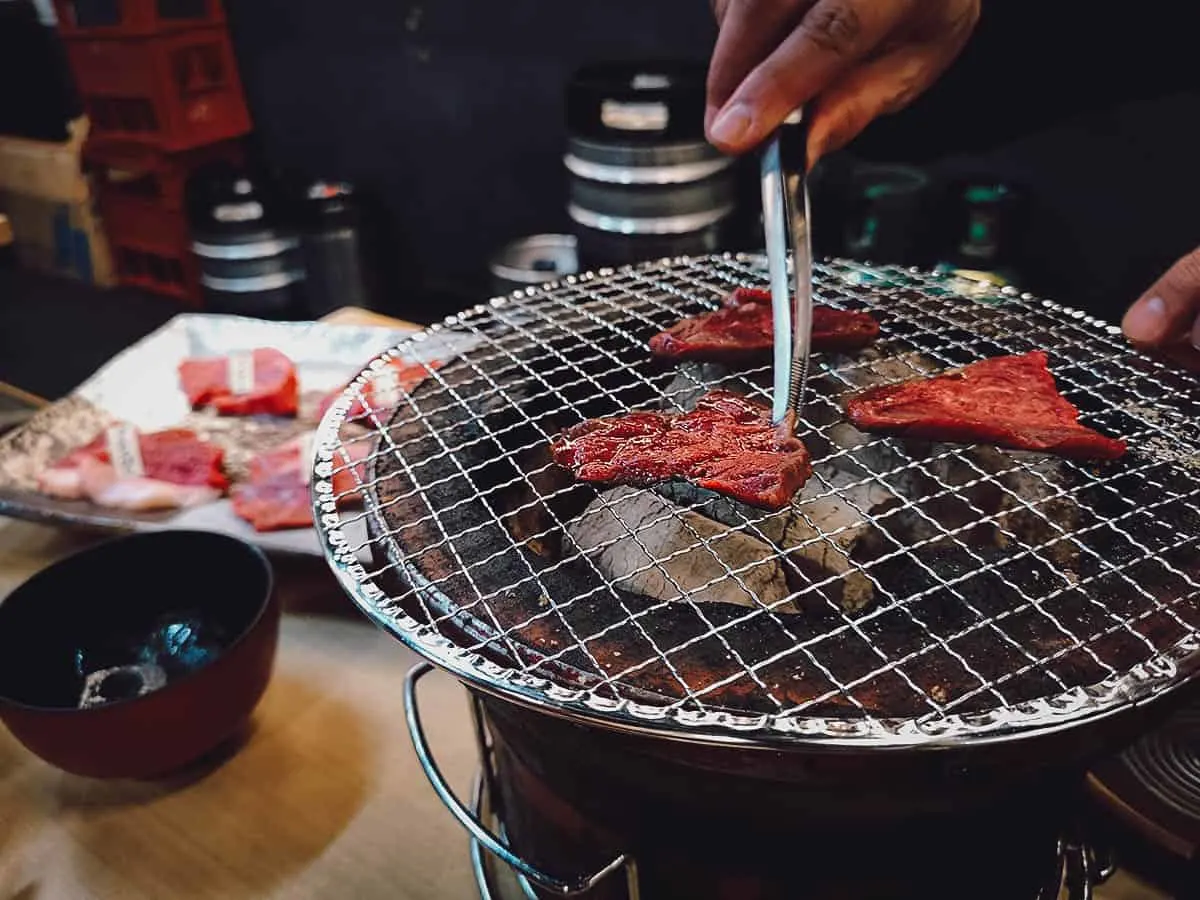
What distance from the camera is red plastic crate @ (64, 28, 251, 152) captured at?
234 inches

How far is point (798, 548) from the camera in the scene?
4.87 feet

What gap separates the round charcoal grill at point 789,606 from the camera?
1.22 metres

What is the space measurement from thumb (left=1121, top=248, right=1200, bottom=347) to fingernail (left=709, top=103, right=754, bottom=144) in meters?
0.85

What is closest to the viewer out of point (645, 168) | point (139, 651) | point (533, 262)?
point (139, 651)

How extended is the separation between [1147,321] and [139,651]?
247 centimetres

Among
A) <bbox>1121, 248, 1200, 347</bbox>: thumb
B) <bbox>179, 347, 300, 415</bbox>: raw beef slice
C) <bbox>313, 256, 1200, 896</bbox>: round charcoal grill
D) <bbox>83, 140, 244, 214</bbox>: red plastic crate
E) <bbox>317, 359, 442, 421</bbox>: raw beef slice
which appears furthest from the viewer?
<bbox>83, 140, 244, 214</bbox>: red plastic crate

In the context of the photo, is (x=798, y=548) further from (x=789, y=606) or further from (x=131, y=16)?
(x=131, y=16)

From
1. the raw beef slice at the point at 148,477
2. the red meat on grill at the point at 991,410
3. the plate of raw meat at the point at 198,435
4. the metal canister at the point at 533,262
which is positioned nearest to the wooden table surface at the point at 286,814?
the plate of raw meat at the point at 198,435

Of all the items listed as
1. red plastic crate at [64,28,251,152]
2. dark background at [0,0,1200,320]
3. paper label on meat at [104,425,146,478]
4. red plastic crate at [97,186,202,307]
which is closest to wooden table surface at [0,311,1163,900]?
paper label on meat at [104,425,146,478]

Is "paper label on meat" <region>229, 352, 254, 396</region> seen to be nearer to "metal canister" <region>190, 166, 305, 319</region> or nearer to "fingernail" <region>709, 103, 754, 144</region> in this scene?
"metal canister" <region>190, 166, 305, 319</region>

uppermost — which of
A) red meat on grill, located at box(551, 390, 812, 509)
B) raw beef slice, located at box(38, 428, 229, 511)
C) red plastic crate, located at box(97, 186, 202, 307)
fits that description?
red meat on grill, located at box(551, 390, 812, 509)

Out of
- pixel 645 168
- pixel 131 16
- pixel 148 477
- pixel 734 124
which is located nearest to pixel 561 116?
pixel 645 168

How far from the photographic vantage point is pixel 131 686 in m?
2.31

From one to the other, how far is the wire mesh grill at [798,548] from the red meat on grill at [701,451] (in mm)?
54
